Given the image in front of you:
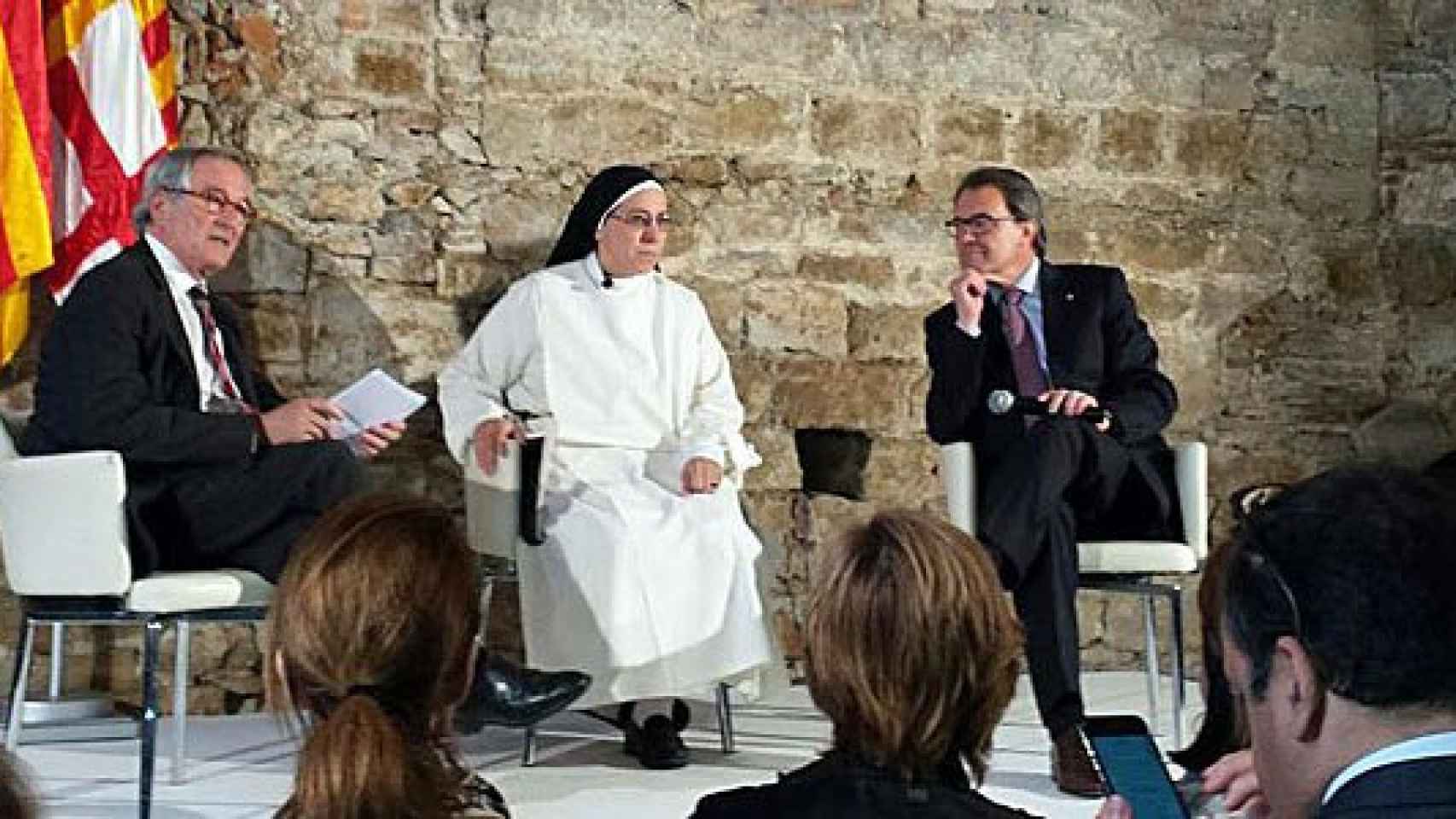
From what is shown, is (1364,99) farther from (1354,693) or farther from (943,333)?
(1354,693)

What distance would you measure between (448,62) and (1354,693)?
4.42 m

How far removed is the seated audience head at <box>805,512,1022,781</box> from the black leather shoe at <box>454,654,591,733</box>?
2.36 meters

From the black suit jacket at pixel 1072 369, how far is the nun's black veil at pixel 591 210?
0.77 metres

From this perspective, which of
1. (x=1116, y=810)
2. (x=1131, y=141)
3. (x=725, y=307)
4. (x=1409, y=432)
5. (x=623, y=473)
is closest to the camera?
(x=1116, y=810)

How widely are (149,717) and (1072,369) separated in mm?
2157

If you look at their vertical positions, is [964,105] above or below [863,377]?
above

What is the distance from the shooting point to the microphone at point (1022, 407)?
4.38 m

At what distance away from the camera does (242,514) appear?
3945 millimetres

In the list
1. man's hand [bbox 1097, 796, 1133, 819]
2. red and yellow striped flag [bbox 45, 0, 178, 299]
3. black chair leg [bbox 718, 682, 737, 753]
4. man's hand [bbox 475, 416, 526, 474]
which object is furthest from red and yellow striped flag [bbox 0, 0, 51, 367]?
man's hand [bbox 1097, 796, 1133, 819]

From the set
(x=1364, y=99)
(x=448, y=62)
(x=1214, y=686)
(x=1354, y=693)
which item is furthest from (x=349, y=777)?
(x=1364, y=99)

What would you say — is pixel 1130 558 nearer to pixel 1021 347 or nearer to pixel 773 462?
pixel 1021 347

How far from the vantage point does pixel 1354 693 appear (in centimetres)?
124

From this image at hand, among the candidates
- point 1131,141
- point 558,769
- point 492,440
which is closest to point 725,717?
point 558,769

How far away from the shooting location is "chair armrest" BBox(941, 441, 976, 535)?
4.31 meters
